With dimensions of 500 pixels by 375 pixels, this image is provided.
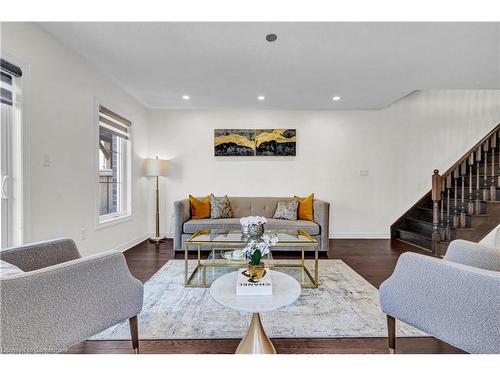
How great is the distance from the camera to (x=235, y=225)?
350cm

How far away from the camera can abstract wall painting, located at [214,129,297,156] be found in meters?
4.38

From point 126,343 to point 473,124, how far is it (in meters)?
6.29

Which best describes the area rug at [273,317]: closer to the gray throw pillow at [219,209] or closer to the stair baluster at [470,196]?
the gray throw pillow at [219,209]

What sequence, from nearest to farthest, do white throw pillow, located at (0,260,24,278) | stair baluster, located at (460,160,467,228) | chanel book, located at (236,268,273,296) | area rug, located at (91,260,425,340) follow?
white throw pillow, located at (0,260,24,278), chanel book, located at (236,268,273,296), area rug, located at (91,260,425,340), stair baluster, located at (460,160,467,228)

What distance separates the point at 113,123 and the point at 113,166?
0.66 m

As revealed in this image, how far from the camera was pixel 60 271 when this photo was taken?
3.44 feet

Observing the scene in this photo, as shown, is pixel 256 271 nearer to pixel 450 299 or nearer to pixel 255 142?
pixel 450 299

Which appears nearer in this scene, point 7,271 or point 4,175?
point 7,271

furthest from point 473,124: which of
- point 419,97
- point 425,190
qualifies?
point 425,190

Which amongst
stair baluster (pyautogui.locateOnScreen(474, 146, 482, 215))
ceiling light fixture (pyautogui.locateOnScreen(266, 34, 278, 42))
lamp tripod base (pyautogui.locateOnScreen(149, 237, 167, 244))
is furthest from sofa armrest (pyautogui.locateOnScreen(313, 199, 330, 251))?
lamp tripod base (pyautogui.locateOnScreen(149, 237, 167, 244))

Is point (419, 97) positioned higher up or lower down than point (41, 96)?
higher up

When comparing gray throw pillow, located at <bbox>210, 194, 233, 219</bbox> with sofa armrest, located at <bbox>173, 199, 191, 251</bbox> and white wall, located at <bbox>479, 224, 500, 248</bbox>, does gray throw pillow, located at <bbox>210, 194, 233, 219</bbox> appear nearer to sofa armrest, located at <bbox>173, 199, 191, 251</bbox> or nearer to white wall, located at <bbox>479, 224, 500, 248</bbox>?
sofa armrest, located at <bbox>173, 199, 191, 251</bbox>

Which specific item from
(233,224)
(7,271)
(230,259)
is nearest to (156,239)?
(233,224)

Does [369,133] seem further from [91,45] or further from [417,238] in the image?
[91,45]
